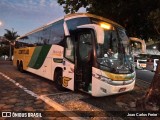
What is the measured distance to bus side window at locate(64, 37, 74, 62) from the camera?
8844mm

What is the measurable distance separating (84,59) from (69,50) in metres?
0.97

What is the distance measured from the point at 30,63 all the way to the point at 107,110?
810cm

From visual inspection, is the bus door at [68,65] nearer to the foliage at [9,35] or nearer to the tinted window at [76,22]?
the tinted window at [76,22]

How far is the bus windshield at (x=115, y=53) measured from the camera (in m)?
7.66

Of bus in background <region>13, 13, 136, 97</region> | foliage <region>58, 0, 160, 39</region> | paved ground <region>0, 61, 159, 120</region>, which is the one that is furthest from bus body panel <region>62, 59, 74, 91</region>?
foliage <region>58, 0, 160, 39</region>

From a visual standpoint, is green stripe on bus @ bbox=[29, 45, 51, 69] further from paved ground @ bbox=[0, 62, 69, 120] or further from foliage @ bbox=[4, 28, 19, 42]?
foliage @ bbox=[4, 28, 19, 42]

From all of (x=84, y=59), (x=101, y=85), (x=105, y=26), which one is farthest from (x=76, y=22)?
(x=101, y=85)

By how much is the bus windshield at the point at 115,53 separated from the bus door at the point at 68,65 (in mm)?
1526

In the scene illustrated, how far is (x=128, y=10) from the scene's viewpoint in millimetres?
12734

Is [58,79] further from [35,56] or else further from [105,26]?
[35,56]

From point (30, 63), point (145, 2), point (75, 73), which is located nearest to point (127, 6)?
point (145, 2)

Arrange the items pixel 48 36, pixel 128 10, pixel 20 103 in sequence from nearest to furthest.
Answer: pixel 20 103 → pixel 48 36 → pixel 128 10

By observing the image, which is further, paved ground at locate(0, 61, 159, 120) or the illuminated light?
the illuminated light

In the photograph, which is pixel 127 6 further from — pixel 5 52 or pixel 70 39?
pixel 5 52
